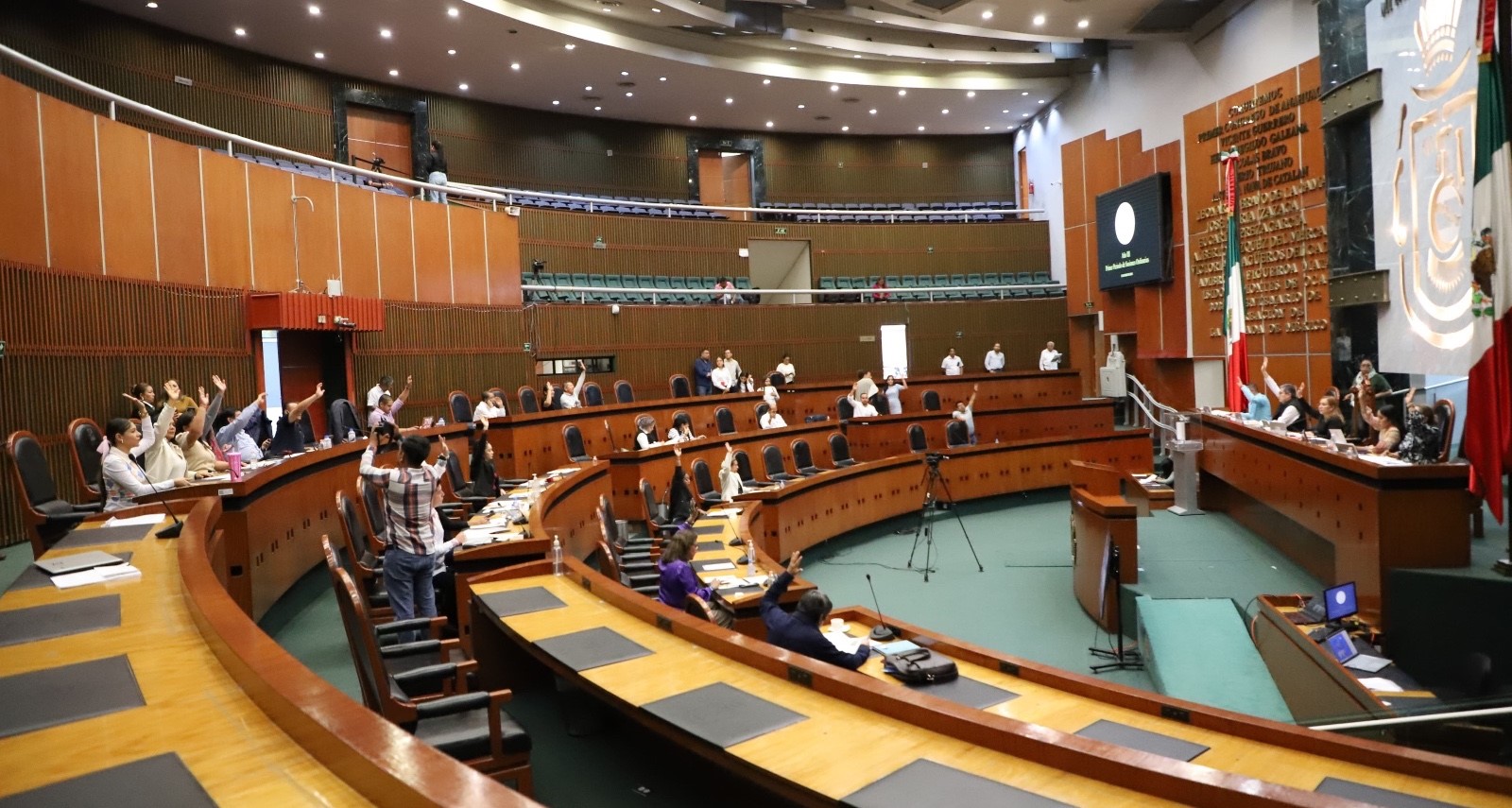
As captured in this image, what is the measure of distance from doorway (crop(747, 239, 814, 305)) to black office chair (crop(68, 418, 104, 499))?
1536 cm

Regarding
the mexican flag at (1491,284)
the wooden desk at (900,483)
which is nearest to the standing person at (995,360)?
the wooden desk at (900,483)

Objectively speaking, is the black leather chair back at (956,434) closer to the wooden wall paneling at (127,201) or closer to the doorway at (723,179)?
the wooden wall paneling at (127,201)

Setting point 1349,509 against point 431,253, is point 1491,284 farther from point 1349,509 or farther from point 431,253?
point 431,253

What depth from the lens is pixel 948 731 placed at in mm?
2430

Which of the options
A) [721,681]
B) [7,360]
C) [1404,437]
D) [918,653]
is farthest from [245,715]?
[1404,437]

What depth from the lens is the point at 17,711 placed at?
1.89 meters

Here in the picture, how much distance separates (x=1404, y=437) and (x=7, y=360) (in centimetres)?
986

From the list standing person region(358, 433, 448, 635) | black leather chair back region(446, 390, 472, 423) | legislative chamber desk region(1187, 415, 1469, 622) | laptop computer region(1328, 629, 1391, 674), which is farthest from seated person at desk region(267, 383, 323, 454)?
legislative chamber desk region(1187, 415, 1469, 622)

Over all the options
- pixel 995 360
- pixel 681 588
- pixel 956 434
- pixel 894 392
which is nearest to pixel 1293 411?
pixel 956 434

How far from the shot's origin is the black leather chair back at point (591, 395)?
1409 cm

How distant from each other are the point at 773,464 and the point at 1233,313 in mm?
7197

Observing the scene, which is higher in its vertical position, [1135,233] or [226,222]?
[1135,233]

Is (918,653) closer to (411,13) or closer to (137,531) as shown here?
(137,531)

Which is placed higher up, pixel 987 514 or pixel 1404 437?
pixel 1404 437
